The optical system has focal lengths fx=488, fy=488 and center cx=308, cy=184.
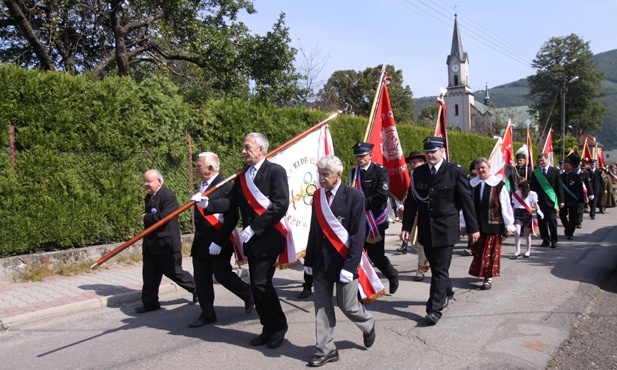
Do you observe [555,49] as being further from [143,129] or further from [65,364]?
[65,364]

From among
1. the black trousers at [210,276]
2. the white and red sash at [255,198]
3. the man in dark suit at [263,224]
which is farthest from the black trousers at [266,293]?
the black trousers at [210,276]

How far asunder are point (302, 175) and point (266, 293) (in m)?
2.44

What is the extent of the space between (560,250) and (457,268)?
3100 millimetres

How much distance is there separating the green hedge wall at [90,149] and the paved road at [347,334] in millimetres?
2603

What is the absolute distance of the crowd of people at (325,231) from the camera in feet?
14.1

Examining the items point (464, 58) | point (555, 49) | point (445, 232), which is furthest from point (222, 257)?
point (464, 58)

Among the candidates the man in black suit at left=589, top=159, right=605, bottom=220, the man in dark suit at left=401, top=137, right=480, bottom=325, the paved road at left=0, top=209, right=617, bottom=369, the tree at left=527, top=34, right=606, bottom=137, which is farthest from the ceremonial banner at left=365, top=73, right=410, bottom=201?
the tree at left=527, top=34, right=606, bottom=137

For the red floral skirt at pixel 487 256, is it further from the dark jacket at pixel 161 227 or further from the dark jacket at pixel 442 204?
the dark jacket at pixel 161 227

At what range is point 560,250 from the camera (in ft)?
33.4

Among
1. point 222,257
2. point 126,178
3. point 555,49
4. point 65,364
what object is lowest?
point 65,364

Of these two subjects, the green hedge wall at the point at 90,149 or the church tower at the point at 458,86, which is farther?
the church tower at the point at 458,86

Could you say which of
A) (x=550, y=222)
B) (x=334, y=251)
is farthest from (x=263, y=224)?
(x=550, y=222)

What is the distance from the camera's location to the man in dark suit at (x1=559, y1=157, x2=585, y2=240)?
471 inches

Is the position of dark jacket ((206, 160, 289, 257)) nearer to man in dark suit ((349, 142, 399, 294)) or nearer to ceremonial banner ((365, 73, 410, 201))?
man in dark suit ((349, 142, 399, 294))
